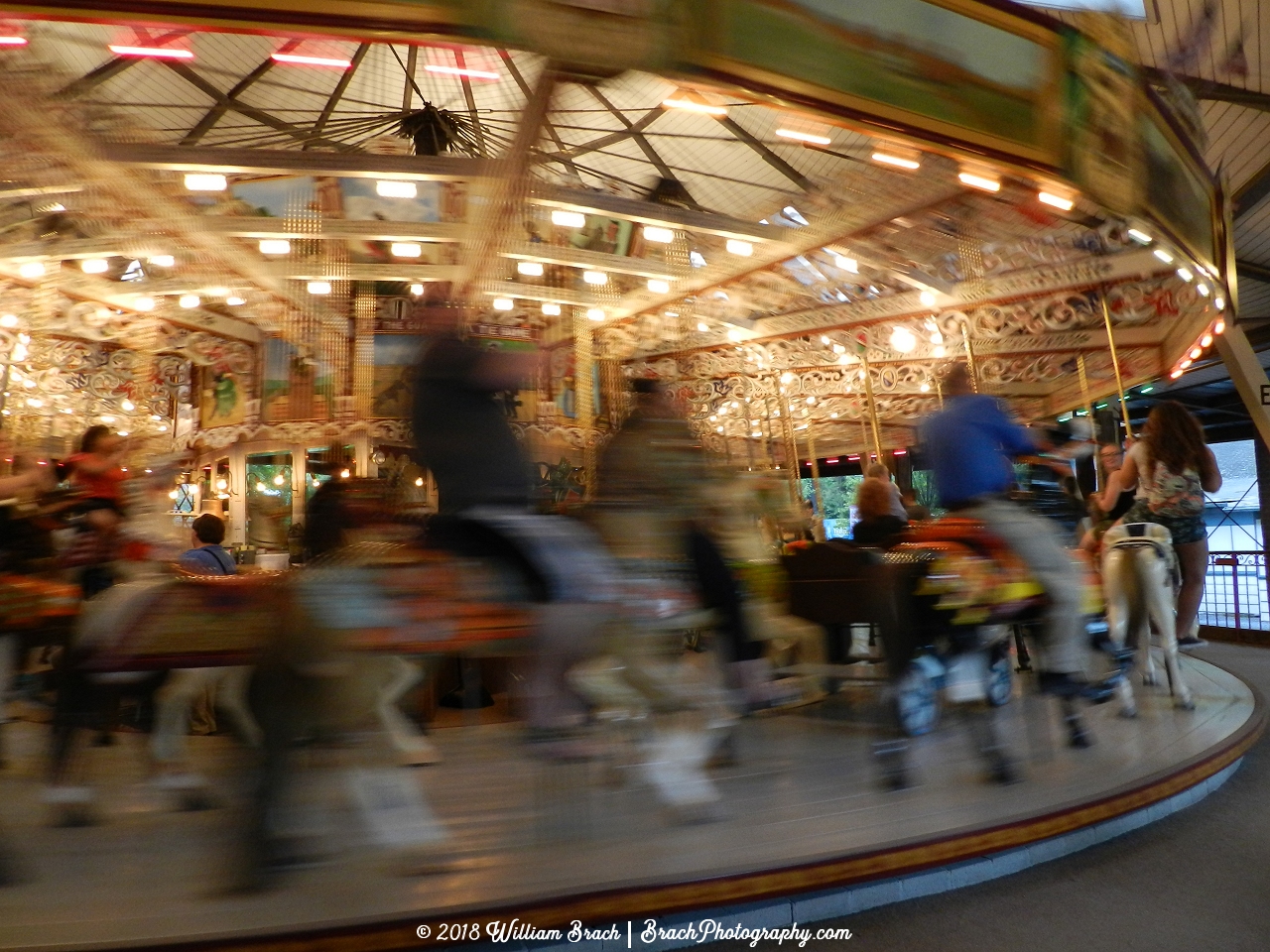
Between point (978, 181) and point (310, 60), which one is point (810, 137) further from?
point (310, 60)

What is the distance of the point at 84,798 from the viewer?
10.8 feet

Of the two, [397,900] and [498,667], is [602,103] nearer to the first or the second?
[498,667]

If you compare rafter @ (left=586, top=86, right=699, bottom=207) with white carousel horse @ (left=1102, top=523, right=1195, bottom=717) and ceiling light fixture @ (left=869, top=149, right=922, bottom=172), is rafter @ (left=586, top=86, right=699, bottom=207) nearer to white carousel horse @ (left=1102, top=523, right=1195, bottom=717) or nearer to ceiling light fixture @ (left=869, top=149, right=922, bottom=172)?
ceiling light fixture @ (left=869, top=149, right=922, bottom=172)

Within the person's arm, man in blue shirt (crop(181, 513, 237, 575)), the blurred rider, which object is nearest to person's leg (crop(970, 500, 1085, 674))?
the blurred rider

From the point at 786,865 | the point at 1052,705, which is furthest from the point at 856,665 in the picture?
the point at 786,865

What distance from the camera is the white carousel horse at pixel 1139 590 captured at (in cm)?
457

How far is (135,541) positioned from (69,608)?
1.46ft

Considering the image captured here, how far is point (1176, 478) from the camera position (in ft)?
17.5

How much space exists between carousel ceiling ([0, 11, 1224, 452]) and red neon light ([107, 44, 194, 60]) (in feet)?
0.10

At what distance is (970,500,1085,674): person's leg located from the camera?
11.4 ft

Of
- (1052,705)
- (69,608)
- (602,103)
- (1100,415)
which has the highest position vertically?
(602,103)

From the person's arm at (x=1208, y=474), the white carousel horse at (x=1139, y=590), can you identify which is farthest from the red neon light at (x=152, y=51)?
the person's arm at (x=1208, y=474)

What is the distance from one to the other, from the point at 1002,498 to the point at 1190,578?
3.24 metres

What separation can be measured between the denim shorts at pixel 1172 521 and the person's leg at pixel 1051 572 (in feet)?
7.10
